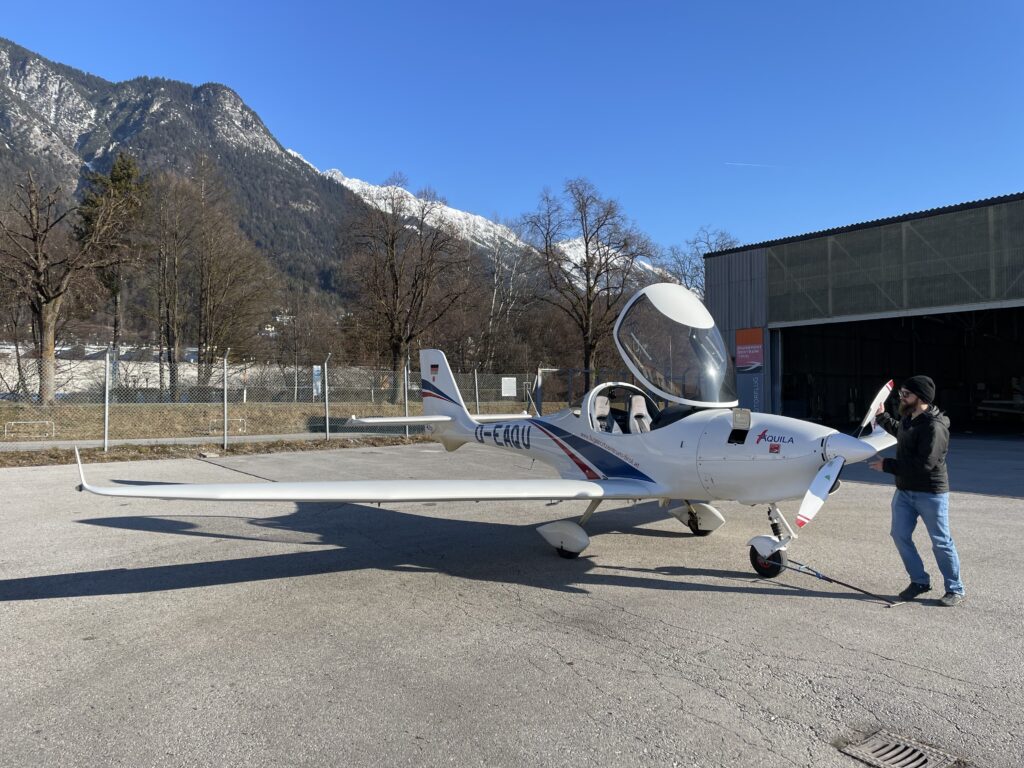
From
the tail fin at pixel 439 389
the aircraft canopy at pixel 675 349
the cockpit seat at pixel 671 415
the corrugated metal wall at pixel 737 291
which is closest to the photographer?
the cockpit seat at pixel 671 415

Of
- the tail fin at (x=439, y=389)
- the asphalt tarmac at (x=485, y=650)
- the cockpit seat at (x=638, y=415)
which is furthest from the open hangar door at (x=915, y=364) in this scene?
the asphalt tarmac at (x=485, y=650)

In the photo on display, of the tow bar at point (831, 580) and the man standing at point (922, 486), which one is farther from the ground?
the man standing at point (922, 486)

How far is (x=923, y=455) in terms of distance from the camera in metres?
4.89

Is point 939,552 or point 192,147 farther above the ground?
point 192,147

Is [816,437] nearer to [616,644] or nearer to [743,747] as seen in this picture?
[616,644]

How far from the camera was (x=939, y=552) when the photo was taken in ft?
16.2

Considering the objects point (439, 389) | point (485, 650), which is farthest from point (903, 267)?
point (485, 650)

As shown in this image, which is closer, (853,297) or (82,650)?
(82,650)

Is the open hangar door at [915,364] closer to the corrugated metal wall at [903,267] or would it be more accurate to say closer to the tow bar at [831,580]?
the corrugated metal wall at [903,267]

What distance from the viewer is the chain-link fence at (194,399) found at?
16.3m

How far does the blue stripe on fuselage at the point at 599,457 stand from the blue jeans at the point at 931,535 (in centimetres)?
222

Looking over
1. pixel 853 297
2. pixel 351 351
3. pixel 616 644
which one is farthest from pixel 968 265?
pixel 351 351

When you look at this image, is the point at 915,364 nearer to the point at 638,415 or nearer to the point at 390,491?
the point at 638,415

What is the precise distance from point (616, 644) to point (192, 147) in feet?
668
